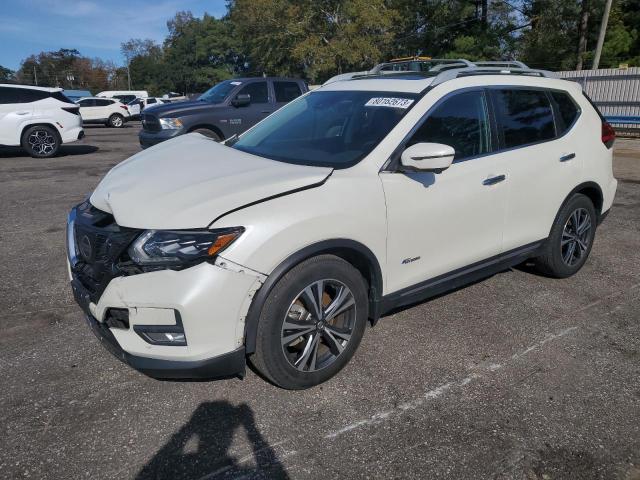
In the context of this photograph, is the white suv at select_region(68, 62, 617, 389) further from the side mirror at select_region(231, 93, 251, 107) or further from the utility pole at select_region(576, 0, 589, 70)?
the utility pole at select_region(576, 0, 589, 70)

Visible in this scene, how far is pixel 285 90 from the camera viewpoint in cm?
1155

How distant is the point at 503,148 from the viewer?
3.75 metres

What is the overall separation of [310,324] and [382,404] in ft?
1.95

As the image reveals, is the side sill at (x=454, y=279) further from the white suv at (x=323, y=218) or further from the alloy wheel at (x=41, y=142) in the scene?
the alloy wheel at (x=41, y=142)

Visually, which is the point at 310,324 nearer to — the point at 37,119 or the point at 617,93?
the point at 37,119

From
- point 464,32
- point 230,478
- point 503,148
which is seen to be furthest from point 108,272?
point 464,32

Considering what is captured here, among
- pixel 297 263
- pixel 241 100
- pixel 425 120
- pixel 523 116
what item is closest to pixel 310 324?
pixel 297 263

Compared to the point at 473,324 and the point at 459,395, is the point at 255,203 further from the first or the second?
the point at 473,324

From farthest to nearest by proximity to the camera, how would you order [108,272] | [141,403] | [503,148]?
1. [503,148]
2. [141,403]
3. [108,272]

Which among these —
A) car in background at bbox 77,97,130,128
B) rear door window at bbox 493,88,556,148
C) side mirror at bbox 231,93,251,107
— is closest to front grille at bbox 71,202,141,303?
rear door window at bbox 493,88,556,148

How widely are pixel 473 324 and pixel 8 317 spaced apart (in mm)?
3489

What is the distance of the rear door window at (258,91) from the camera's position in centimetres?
1105

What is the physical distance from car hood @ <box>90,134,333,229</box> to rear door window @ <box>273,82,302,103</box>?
27.2 ft

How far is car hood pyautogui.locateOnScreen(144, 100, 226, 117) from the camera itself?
10060mm
